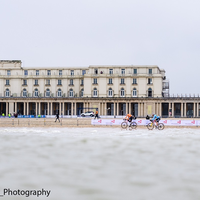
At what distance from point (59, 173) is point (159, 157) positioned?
543cm

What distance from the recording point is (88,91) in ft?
341

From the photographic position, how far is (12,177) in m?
11.4

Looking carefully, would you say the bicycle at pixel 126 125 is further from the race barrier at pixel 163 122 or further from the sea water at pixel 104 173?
the sea water at pixel 104 173

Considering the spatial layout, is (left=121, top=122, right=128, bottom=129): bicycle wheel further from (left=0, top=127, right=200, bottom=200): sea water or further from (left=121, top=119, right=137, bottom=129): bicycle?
(left=0, top=127, right=200, bottom=200): sea water

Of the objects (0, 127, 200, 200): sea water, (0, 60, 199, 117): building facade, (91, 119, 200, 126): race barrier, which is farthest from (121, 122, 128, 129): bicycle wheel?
(0, 60, 199, 117): building facade

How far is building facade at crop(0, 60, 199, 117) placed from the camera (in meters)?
101

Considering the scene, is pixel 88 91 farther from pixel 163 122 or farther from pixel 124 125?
pixel 124 125

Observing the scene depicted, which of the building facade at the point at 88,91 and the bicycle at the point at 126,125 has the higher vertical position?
the building facade at the point at 88,91

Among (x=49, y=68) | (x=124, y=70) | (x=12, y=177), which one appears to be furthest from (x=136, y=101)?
(x=12, y=177)

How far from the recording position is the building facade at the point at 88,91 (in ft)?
332

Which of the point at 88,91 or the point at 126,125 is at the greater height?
the point at 88,91

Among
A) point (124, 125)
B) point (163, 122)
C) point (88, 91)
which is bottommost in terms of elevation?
point (124, 125)

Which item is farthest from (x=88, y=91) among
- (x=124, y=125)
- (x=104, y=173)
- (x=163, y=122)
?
(x=104, y=173)

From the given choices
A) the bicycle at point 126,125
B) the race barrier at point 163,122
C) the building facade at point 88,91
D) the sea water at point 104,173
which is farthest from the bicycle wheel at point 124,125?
the building facade at point 88,91
